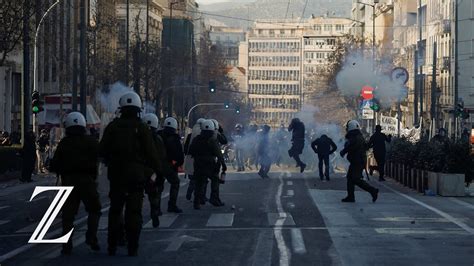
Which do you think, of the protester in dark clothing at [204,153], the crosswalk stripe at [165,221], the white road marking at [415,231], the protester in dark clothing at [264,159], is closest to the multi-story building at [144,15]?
the protester in dark clothing at [264,159]

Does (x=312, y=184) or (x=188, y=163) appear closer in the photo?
(x=188, y=163)

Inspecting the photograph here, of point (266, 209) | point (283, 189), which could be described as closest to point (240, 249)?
point (266, 209)

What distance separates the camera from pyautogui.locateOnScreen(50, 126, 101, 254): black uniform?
50.5 feet

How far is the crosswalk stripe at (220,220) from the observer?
66.0ft

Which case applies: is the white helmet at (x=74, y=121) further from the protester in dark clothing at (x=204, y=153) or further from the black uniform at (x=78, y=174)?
the protester in dark clothing at (x=204, y=153)

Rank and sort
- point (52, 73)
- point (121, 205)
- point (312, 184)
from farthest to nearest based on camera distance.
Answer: point (52, 73), point (312, 184), point (121, 205)

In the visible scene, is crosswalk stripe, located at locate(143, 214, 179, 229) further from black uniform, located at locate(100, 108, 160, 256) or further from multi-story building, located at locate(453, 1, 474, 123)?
multi-story building, located at locate(453, 1, 474, 123)

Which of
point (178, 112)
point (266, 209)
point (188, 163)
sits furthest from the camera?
point (178, 112)

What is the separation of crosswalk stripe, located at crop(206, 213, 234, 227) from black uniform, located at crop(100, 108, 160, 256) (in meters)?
5.17

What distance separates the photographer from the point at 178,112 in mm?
108750

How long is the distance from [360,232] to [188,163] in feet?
27.4

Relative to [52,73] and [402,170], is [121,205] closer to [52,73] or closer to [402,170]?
[402,170]

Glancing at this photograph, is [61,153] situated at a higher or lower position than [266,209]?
higher

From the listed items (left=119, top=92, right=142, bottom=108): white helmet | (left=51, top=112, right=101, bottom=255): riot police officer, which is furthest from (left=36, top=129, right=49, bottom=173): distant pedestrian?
(left=119, top=92, right=142, bottom=108): white helmet
